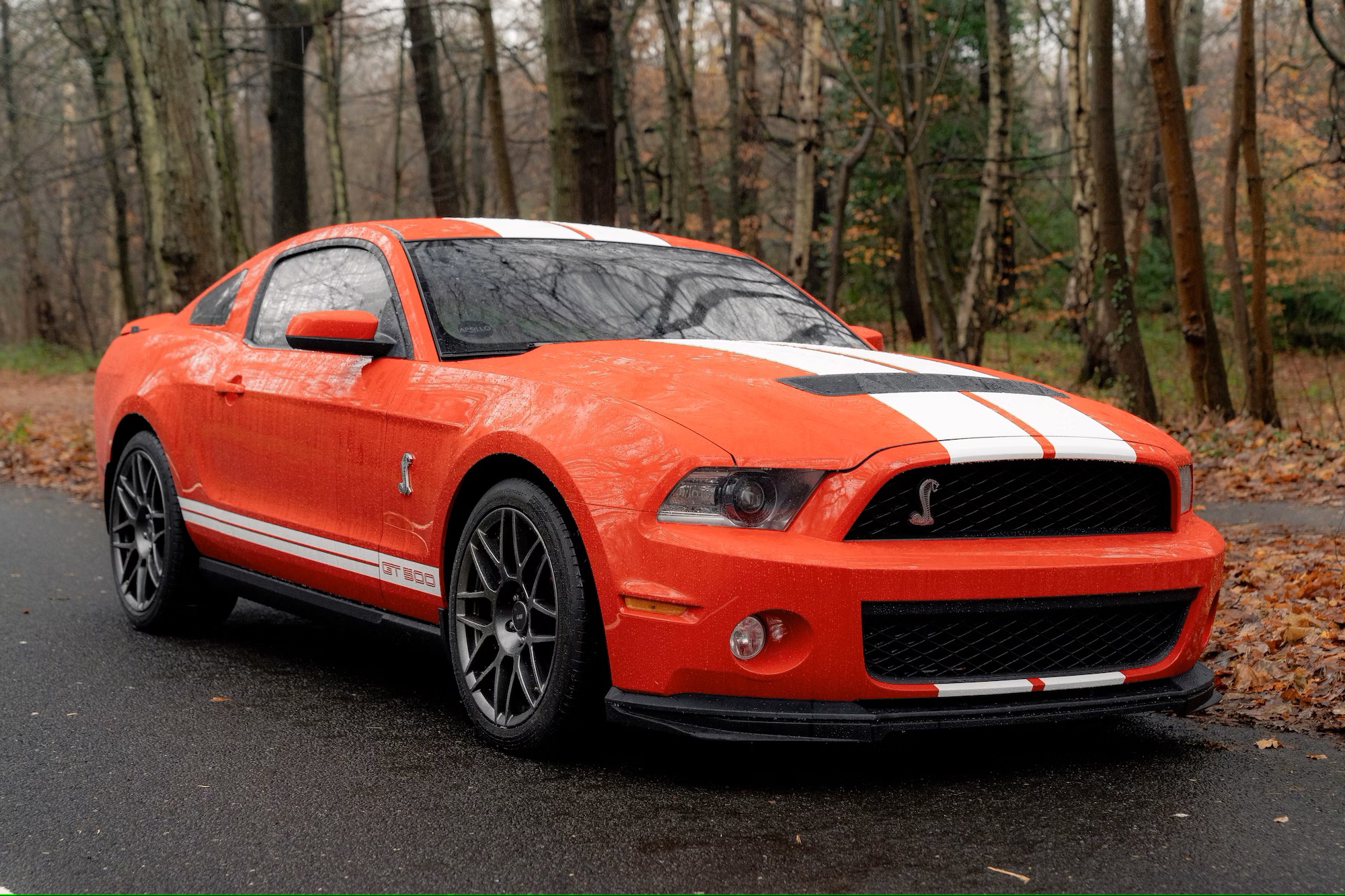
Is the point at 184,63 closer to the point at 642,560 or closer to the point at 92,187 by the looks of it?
the point at 642,560

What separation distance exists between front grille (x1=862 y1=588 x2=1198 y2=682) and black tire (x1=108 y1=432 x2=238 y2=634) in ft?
10.8

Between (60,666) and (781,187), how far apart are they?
3116 cm

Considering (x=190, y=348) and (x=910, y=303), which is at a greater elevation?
(x=190, y=348)

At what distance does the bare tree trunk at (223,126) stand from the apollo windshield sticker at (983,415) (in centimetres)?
939

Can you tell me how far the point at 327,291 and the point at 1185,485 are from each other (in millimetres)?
3128

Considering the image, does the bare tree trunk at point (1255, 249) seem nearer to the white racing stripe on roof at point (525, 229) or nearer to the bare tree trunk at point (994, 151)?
the bare tree trunk at point (994, 151)

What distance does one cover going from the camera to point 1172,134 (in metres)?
11.0

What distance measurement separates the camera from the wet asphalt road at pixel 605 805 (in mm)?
2986

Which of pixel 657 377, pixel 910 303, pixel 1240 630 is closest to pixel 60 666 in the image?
pixel 657 377

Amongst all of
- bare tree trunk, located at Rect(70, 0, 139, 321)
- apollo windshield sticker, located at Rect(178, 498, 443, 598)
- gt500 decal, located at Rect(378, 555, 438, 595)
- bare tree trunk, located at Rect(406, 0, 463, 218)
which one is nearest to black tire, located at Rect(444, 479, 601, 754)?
gt500 decal, located at Rect(378, 555, 438, 595)

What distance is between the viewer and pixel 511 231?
5.07 m

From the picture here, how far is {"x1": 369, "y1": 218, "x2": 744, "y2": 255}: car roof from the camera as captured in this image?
4.96 m

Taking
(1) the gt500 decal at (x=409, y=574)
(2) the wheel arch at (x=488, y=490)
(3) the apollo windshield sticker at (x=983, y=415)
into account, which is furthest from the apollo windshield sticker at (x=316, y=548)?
(3) the apollo windshield sticker at (x=983, y=415)

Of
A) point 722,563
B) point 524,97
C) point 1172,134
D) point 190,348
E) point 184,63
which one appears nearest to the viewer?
Result: point 722,563
